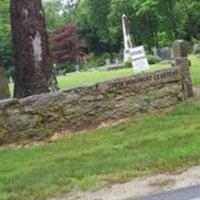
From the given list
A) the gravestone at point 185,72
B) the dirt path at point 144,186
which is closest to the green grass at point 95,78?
the gravestone at point 185,72

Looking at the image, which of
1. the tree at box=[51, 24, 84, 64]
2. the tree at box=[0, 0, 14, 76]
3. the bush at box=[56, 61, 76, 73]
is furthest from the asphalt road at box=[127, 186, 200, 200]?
the bush at box=[56, 61, 76, 73]

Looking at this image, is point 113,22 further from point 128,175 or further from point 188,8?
point 128,175

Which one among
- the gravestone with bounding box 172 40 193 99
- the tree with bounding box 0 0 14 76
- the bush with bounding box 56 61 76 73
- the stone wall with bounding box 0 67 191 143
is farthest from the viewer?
the bush with bounding box 56 61 76 73

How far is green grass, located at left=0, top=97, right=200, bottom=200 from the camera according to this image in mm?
8250

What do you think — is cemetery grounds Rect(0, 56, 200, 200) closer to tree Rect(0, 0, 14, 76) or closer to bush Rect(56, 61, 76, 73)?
tree Rect(0, 0, 14, 76)

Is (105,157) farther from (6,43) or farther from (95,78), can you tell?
(6,43)

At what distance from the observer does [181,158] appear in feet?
28.5

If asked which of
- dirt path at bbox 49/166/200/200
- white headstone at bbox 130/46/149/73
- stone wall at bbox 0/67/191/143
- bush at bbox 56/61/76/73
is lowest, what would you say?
bush at bbox 56/61/76/73

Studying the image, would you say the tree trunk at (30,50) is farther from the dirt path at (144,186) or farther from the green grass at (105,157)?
the dirt path at (144,186)

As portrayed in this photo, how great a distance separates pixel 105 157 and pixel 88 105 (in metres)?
3.26

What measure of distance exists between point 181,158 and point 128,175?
85 cm

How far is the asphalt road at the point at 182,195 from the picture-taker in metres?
6.87

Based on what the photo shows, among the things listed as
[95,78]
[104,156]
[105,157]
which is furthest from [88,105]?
[95,78]

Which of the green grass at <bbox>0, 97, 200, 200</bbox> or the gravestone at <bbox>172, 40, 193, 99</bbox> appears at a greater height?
the gravestone at <bbox>172, 40, 193, 99</bbox>
